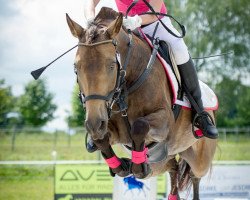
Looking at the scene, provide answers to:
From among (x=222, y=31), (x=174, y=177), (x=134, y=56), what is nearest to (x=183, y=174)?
(x=174, y=177)

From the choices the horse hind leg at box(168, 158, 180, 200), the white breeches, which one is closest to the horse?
the white breeches

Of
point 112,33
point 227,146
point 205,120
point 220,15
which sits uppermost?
point 220,15

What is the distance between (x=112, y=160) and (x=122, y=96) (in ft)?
2.82

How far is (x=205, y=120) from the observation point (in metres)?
6.09

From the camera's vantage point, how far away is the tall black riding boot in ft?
19.2

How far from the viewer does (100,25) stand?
459 centimetres

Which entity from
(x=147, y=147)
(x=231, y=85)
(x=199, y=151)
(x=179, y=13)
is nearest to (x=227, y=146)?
(x=231, y=85)

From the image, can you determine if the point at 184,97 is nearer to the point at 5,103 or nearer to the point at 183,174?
the point at 183,174

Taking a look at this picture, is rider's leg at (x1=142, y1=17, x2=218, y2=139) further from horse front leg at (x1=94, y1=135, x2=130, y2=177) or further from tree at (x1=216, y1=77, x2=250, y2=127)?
tree at (x1=216, y1=77, x2=250, y2=127)

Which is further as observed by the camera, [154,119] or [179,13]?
[179,13]

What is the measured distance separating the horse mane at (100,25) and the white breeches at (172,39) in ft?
2.91

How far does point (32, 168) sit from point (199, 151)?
1243 cm

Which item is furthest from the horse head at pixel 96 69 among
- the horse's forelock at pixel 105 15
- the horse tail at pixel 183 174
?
the horse tail at pixel 183 174

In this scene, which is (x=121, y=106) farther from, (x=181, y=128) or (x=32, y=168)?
(x=32, y=168)
